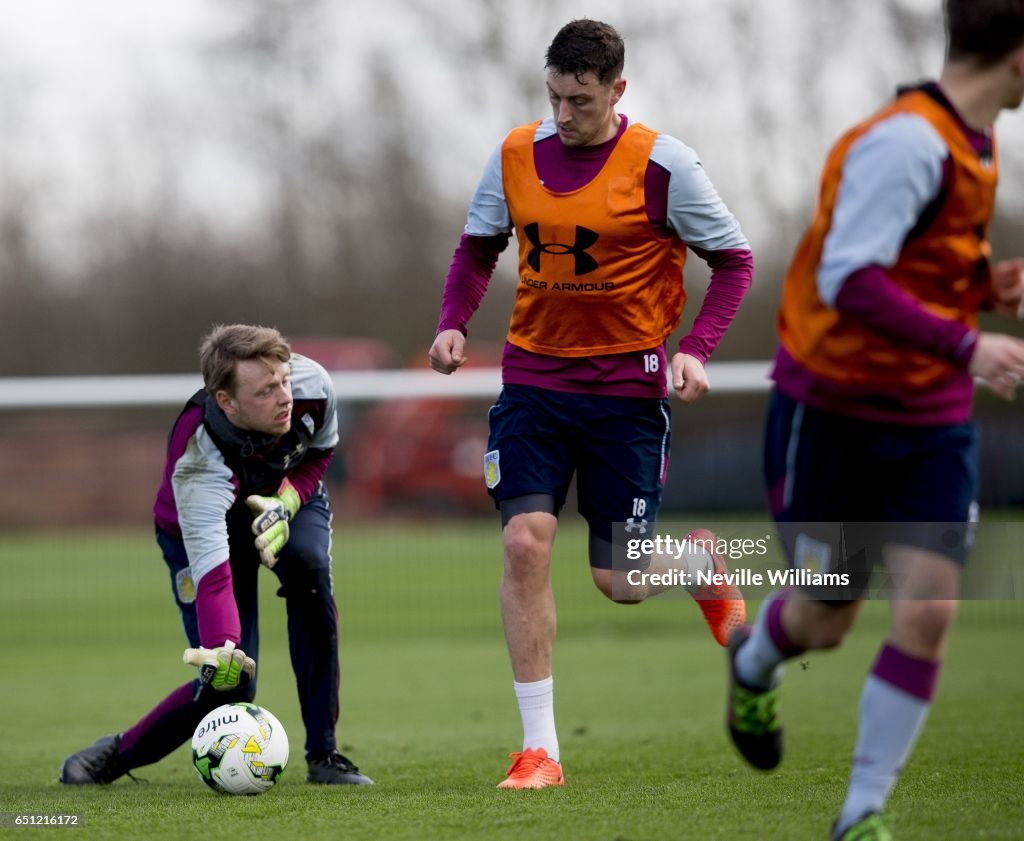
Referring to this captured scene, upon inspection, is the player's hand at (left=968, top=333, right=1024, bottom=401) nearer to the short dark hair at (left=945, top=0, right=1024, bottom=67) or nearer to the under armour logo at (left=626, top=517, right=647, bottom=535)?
the short dark hair at (left=945, top=0, right=1024, bottom=67)

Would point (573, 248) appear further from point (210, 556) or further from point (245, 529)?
point (210, 556)

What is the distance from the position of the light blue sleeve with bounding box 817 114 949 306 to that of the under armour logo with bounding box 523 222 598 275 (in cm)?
202

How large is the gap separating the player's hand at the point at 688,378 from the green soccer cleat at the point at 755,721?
142 centimetres

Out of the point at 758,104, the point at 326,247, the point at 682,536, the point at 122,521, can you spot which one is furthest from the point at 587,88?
the point at 326,247

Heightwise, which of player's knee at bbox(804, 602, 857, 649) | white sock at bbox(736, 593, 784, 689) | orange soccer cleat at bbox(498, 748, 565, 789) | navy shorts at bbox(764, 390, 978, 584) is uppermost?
navy shorts at bbox(764, 390, 978, 584)

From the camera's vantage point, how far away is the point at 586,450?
19.4 ft

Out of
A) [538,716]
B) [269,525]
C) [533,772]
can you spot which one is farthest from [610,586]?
[269,525]

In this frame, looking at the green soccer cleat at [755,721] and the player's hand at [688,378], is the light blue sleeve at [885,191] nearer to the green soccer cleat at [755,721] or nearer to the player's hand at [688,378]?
the green soccer cleat at [755,721]

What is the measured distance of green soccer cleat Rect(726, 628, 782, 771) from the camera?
14.2 ft

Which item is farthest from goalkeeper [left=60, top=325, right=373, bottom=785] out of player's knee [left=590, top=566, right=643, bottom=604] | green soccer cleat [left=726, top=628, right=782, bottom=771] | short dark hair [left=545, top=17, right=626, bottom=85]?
green soccer cleat [left=726, top=628, right=782, bottom=771]

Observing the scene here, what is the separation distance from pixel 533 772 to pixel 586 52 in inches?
102

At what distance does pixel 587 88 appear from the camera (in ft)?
18.4

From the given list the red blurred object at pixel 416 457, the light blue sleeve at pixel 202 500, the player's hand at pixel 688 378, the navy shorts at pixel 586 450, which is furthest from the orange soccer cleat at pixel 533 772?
the red blurred object at pixel 416 457

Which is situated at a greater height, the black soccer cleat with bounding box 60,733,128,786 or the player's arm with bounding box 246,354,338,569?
the player's arm with bounding box 246,354,338,569
